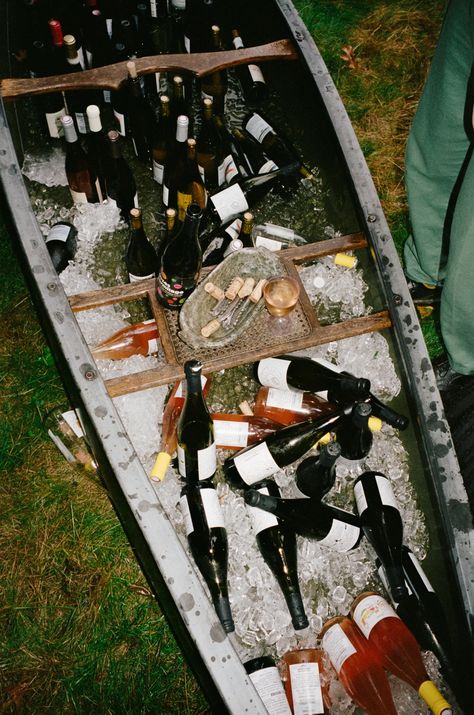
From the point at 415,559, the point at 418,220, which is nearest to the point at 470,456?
the point at 415,559

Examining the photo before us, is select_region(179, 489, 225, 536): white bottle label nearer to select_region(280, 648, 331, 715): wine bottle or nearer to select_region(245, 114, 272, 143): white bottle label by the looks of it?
select_region(280, 648, 331, 715): wine bottle

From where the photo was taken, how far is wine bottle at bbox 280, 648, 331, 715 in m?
1.55

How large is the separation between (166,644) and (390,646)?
37.0 inches

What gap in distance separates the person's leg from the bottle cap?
1.60 meters

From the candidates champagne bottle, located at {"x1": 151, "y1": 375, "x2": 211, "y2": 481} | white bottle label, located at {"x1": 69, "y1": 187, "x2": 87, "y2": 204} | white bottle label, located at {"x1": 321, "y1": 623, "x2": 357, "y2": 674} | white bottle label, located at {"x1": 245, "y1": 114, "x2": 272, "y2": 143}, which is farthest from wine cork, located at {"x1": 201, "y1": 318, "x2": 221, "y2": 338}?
white bottle label, located at {"x1": 245, "y1": 114, "x2": 272, "y2": 143}

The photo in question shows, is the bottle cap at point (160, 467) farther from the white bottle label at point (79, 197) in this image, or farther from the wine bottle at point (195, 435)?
the white bottle label at point (79, 197)

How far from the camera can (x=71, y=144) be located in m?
2.25

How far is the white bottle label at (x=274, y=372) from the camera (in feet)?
6.46

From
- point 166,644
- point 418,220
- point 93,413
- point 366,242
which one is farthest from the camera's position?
point 418,220

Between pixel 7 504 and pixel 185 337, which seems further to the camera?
pixel 7 504

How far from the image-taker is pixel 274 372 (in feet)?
6.47

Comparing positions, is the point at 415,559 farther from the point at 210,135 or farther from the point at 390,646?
the point at 210,135

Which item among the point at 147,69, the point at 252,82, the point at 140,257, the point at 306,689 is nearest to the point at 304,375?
the point at 140,257

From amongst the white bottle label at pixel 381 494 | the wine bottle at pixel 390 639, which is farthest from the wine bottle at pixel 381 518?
the wine bottle at pixel 390 639
